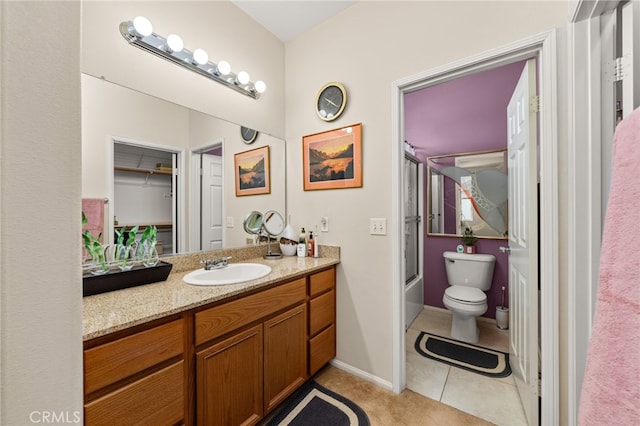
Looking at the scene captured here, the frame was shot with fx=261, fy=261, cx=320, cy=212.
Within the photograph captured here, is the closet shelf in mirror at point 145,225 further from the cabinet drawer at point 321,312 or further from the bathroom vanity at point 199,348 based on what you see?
the cabinet drawer at point 321,312

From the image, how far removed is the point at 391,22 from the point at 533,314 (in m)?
1.91

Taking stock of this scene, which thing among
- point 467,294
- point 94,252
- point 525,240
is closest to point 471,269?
point 467,294

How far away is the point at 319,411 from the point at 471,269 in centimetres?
196

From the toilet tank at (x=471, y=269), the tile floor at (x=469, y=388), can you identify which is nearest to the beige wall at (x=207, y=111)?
the tile floor at (x=469, y=388)

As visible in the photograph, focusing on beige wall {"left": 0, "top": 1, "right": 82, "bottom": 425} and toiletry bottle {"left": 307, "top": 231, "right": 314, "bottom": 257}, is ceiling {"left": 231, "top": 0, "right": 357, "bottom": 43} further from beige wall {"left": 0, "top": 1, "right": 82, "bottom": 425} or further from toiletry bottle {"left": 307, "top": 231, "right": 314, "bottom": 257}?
beige wall {"left": 0, "top": 1, "right": 82, "bottom": 425}

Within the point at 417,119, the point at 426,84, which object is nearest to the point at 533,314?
the point at 426,84

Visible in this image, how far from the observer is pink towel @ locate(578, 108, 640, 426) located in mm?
553

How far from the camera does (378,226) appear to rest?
1772mm

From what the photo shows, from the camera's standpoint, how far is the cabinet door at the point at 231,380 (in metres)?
1.14

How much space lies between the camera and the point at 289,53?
225 cm

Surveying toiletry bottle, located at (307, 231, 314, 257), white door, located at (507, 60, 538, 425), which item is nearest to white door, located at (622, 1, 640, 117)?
white door, located at (507, 60, 538, 425)

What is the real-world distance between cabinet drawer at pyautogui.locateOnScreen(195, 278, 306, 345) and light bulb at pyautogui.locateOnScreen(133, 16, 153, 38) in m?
1.44

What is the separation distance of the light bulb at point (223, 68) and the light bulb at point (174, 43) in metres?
0.27

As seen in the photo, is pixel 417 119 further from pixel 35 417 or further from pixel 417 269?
pixel 35 417
